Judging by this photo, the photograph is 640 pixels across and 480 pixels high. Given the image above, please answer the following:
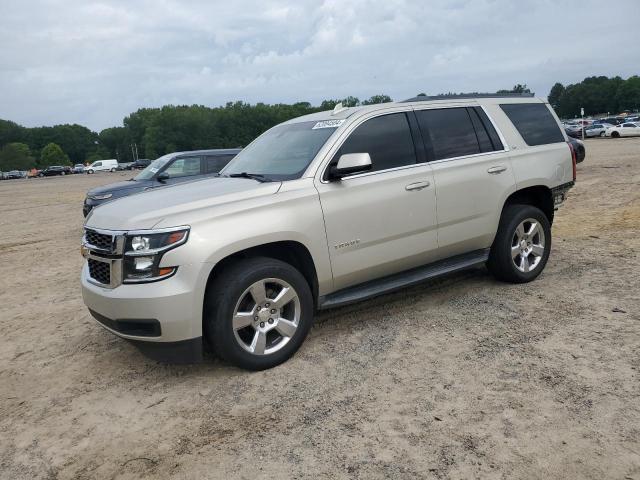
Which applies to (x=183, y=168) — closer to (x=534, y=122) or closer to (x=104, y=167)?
(x=534, y=122)

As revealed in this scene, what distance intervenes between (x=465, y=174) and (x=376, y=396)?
2.41 meters

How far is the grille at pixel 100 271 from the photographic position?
379cm

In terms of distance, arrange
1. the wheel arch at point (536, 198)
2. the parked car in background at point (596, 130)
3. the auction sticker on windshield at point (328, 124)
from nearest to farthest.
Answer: the auction sticker on windshield at point (328, 124)
the wheel arch at point (536, 198)
the parked car in background at point (596, 130)

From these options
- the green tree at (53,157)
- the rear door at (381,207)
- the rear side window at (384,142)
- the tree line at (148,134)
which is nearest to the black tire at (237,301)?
the rear door at (381,207)

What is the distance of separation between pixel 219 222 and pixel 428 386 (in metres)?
1.79

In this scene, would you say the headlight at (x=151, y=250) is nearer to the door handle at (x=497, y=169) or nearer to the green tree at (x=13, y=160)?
the door handle at (x=497, y=169)

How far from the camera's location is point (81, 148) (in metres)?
151

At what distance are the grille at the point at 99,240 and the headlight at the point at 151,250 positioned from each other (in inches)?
9.7

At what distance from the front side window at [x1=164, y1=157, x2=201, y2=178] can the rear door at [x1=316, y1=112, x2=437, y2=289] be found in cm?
705

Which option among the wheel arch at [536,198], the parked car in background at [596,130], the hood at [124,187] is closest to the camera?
the wheel arch at [536,198]

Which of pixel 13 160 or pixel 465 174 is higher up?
pixel 13 160

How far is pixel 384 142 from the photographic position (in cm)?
466

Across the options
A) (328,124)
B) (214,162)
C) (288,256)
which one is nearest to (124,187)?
(214,162)

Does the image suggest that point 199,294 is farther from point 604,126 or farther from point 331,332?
point 604,126
